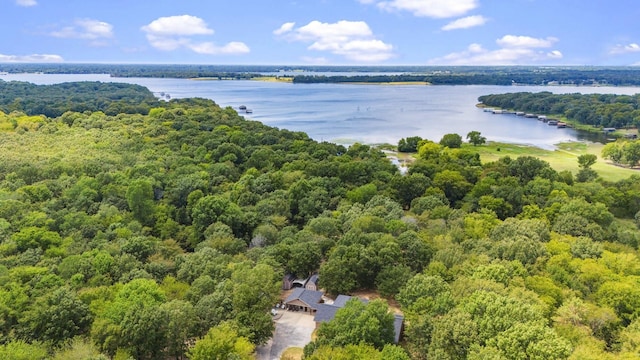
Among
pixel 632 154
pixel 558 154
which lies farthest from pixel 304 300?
pixel 558 154

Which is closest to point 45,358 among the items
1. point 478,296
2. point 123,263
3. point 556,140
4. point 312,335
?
point 123,263

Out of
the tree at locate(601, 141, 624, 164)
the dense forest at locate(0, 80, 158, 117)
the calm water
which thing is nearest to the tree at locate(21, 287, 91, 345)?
the calm water

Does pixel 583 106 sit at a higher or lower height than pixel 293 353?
higher

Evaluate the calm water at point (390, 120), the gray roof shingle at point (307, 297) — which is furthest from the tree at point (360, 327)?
the calm water at point (390, 120)

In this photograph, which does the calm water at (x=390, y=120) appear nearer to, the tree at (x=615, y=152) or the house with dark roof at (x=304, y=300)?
the tree at (x=615, y=152)

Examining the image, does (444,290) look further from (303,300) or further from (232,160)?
(232,160)

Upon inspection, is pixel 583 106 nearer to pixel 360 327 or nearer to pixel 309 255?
pixel 309 255
